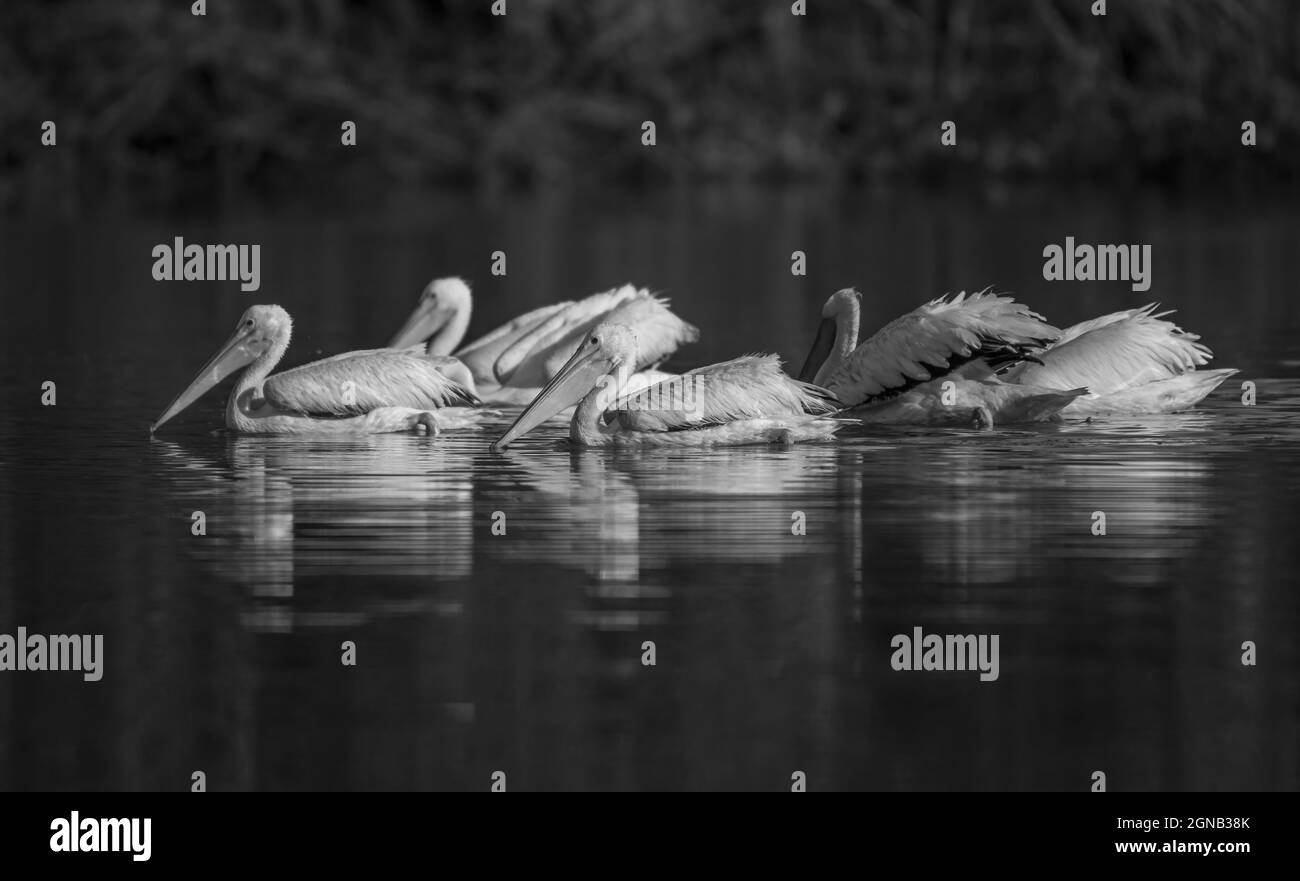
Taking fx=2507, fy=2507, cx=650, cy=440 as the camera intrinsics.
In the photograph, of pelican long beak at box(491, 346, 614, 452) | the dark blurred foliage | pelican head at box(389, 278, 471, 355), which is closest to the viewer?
pelican long beak at box(491, 346, 614, 452)

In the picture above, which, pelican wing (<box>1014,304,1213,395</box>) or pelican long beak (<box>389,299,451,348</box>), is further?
pelican long beak (<box>389,299,451,348</box>)

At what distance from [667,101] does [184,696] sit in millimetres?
29169

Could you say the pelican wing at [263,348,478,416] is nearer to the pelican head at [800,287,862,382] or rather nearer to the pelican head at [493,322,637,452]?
the pelican head at [493,322,637,452]

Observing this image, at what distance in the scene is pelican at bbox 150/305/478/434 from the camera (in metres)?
11.0

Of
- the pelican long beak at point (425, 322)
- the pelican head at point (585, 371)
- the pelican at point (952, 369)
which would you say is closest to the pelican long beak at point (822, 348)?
the pelican at point (952, 369)

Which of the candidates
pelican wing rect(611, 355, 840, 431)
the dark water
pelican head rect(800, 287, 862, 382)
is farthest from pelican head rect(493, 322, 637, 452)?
pelican head rect(800, 287, 862, 382)

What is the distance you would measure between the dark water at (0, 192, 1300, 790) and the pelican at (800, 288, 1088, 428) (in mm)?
220

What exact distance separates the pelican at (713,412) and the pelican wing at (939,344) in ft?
1.45

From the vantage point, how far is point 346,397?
11047 mm

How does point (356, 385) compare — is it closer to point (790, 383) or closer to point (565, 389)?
point (565, 389)

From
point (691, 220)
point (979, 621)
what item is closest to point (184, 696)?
point (979, 621)

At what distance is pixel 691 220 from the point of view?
29.2 meters

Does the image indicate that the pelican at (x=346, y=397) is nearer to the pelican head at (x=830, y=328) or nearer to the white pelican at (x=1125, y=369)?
the pelican head at (x=830, y=328)

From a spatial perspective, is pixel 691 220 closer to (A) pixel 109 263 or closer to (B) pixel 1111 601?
(A) pixel 109 263
